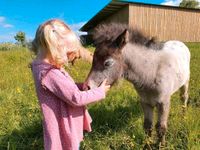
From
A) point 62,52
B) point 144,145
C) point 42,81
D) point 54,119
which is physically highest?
point 62,52

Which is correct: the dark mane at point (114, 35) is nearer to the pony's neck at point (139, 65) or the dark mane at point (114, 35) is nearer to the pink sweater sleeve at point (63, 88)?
the pony's neck at point (139, 65)

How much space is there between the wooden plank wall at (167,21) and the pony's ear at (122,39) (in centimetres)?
1972

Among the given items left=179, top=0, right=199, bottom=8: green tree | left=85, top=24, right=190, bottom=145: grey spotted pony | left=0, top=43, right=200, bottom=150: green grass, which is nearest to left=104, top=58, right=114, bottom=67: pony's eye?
left=85, top=24, right=190, bottom=145: grey spotted pony

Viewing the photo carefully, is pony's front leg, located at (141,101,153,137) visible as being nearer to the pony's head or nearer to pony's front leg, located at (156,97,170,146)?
pony's front leg, located at (156,97,170,146)

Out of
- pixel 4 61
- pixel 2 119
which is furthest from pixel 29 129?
pixel 4 61

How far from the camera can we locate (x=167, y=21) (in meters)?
24.8

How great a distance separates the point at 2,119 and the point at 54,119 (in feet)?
7.94

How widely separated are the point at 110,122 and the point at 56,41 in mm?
2440

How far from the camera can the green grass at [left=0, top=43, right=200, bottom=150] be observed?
4.19 meters

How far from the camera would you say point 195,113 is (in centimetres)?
477

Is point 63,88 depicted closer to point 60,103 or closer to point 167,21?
point 60,103

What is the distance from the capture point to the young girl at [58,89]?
2988 millimetres

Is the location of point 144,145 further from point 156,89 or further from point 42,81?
Answer: point 42,81

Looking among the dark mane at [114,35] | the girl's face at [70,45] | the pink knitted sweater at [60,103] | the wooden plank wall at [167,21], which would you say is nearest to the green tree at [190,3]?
the wooden plank wall at [167,21]
